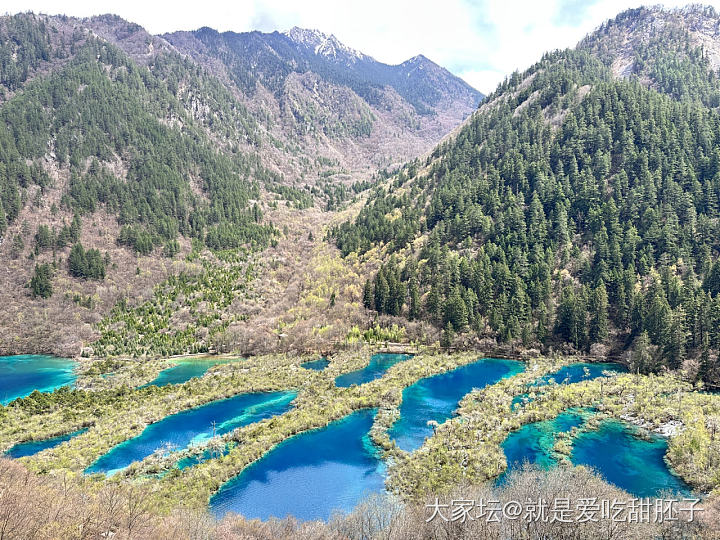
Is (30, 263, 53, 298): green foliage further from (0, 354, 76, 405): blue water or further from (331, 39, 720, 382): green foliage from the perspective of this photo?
(331, 39, 720, 382): green foliage

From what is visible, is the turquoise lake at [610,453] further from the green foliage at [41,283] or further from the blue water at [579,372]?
the green foliage at [41,283]

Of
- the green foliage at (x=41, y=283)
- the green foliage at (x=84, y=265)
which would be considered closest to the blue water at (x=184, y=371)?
the green foliage at (x=84, y=265)

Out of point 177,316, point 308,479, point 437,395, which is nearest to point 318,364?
point 437,395

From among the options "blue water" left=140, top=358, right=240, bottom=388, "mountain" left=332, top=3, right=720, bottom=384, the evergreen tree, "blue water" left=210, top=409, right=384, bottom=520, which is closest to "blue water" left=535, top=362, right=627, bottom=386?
"mountain" left=332, top=3, right=720, bottom=384

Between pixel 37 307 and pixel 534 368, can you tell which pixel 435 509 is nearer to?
pixel 534 368

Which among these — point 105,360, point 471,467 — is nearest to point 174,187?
point 105,360
